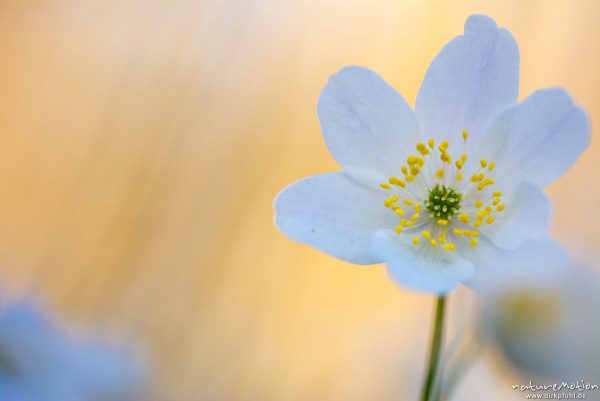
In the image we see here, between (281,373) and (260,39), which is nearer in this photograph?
(281,373)

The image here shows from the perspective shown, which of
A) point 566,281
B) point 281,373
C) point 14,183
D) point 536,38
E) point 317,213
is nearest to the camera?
point 566,281

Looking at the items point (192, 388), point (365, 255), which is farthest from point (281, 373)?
point (365, 255)

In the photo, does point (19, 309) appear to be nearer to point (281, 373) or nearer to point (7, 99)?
point (281, 373)

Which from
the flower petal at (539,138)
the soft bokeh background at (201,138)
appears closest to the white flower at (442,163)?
the flower petal at (539,138)

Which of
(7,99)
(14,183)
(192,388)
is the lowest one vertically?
(192,388)

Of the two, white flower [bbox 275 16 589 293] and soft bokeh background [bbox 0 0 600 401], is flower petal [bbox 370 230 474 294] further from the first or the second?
soft bokeh background [bbox 0 0 600 401]

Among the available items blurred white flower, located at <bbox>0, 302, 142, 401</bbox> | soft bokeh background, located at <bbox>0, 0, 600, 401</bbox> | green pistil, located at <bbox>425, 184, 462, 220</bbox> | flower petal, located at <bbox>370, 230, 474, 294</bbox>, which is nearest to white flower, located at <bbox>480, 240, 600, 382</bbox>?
flower petal, located at <bbox>370, 230, 474, 294</bbox>

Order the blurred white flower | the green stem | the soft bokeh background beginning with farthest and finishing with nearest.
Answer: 1. the soft bokeh background
2. the blurred white flower
3. the green stem
